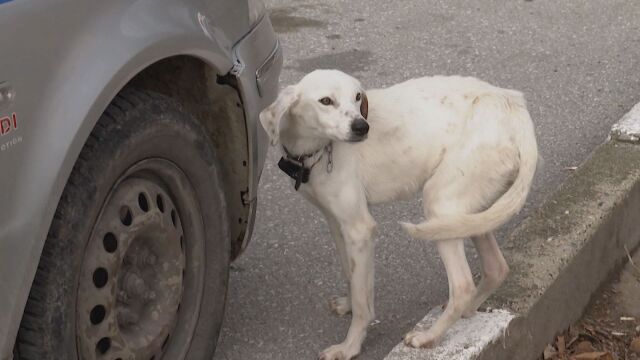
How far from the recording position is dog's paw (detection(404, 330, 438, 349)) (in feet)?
11.5

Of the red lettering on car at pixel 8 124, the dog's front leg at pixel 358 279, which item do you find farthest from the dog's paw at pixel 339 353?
the red lettering on car at pixel 8 124

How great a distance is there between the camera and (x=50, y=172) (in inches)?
106

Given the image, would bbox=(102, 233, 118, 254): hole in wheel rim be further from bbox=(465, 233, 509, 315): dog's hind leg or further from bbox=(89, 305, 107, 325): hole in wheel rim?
bbox=(465, 233, 509, 315): dog's hind leg

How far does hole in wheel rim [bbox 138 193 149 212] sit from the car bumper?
539 millimetres

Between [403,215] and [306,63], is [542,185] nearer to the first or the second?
[403,215]

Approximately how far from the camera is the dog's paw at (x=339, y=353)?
375 centimetres

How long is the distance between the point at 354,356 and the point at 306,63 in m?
3.14

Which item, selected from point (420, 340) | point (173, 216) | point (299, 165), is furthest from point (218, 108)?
point (420, 340)

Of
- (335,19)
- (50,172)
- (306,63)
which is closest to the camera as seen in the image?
(50,172)

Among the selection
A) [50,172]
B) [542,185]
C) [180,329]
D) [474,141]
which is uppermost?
[50,172]

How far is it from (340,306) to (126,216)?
115 cm

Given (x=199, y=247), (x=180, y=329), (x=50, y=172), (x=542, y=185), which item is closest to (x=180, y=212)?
(x=199, y=247)

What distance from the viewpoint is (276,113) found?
3.53m

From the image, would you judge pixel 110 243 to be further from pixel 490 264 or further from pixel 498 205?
pixel 490 264
